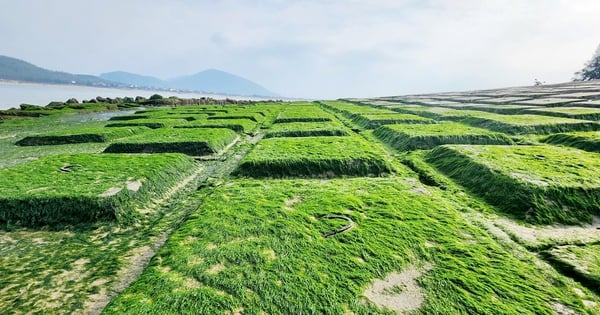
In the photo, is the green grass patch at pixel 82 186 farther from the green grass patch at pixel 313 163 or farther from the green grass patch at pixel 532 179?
the green grass patch at pixel 532 179

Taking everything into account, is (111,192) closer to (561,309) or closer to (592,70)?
(561,309)

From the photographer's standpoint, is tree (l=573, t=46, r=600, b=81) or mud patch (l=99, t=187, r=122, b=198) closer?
mud patch (l=99, t=187, r=122, b=198)

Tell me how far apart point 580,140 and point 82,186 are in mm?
14799

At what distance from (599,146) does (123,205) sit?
536 inches

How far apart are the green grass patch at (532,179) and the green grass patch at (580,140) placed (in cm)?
186

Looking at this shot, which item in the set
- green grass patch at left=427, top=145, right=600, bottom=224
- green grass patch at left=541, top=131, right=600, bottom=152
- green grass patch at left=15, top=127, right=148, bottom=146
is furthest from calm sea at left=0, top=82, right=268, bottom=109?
green grass patch at left=541, top=131, right=600, bottom=152

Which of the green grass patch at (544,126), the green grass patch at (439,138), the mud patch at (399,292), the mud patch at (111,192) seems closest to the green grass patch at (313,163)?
the mud patch at (111,192)

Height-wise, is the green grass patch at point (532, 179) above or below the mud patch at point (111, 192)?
above

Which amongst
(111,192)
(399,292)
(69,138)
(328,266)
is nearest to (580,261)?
(399,292)

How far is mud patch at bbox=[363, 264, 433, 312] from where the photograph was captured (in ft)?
9.98

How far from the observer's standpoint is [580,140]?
10219 mm

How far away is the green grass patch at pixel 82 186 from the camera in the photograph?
17.9 ft

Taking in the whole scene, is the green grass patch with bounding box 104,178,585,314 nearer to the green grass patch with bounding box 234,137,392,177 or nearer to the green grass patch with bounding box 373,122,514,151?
the green grass patch with bounding box 234,137,392,177

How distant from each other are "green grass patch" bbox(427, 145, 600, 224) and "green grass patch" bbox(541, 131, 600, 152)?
186 cm
